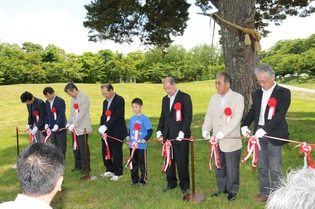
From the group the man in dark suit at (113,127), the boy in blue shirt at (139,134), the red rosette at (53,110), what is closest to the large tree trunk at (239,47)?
the man in dark suit at (113,127)

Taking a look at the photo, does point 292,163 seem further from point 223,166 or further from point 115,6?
point 115,6

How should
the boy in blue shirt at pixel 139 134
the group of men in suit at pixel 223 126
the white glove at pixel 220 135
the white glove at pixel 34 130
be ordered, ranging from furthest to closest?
the white glove at pixel 34 130, the boy in blue shirt at pixel 139 134, the white glove at pixel 220 135, the group of men in suit at pixel 223 126

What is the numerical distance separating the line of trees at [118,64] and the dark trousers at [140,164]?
36.2 meters

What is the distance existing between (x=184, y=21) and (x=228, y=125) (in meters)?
8.25

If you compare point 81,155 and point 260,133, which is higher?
point 260,133

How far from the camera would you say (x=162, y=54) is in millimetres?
13641

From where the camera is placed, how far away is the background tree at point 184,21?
9.55 m

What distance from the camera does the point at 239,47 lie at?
31.2 feet

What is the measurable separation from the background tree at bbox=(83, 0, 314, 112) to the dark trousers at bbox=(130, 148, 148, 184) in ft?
15.9

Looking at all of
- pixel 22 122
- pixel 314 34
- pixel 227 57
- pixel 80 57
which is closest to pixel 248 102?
pixel 227 57

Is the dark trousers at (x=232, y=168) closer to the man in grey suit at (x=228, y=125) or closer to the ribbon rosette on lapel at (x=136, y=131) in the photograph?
the man in grey suit at (x=228, y=125)

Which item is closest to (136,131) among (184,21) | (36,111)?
(36,111)

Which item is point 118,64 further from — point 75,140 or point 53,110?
point 75,140

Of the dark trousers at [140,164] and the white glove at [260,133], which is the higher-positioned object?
the white glove at [260,133]
